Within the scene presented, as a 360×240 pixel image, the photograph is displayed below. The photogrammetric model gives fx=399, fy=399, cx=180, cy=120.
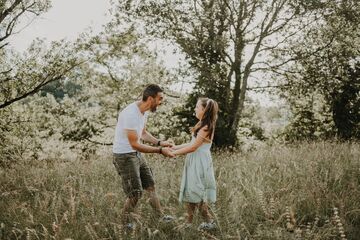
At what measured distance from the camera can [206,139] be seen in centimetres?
Result: 482

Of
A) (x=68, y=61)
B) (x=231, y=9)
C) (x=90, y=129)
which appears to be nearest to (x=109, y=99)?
(x=90, y=129)

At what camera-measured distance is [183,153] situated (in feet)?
15.6

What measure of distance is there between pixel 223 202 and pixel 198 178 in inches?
48.9

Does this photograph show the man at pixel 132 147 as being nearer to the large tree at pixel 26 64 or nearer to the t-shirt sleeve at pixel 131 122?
the t-shirt sleeve at pixel 131 122

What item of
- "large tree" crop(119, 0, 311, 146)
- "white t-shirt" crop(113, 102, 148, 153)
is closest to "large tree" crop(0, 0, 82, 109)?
"large tree" crop(119, 0, 311, 146)

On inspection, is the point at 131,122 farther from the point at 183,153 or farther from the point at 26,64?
the point at 26,64

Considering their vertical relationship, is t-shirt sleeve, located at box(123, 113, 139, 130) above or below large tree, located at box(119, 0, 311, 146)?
below

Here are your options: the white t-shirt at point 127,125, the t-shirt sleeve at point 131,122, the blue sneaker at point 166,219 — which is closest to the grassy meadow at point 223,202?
the blue sneaker at point 166,219

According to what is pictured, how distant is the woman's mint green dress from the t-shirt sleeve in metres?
0.75

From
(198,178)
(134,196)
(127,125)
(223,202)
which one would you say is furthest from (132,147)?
(223,202)

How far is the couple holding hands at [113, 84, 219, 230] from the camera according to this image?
4.79 metres

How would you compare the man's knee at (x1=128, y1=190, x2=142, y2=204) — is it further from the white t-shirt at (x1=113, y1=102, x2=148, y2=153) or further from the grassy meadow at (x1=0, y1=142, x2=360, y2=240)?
the white t-shirt at (x1=113, y1=102, x2=148, y2=153)

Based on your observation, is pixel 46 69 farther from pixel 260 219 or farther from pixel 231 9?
pixel 260 219

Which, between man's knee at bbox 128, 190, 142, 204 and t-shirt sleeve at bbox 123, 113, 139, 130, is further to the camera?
man's knee at bbox 128, 190, 142, 204
